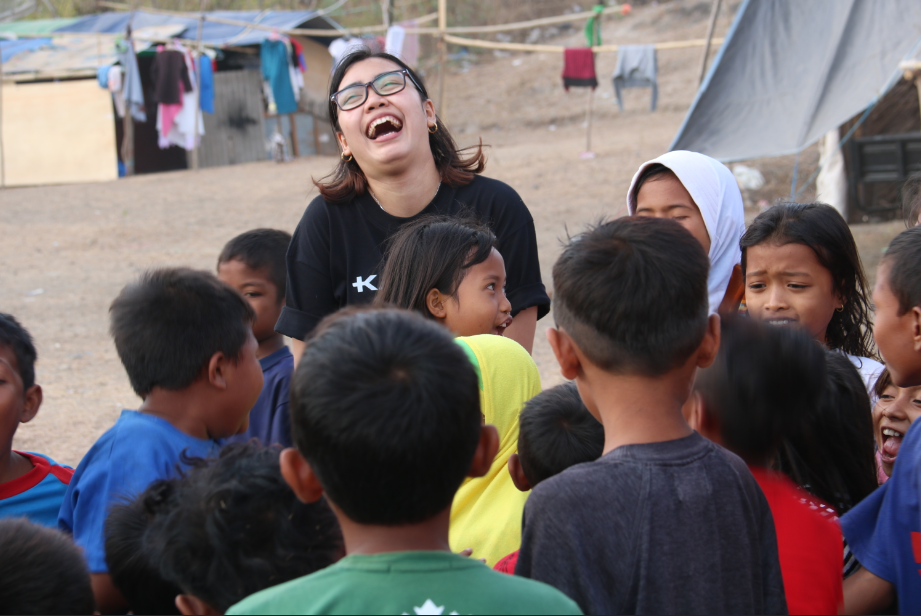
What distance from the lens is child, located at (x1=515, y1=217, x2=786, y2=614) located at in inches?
48.4

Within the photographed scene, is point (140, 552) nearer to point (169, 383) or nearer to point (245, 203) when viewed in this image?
point (169, 383)

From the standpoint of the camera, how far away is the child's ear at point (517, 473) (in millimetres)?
1677

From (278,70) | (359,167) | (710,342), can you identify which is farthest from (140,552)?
(278,70)

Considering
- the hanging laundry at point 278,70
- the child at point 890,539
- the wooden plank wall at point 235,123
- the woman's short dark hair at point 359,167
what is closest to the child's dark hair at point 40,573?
→ the child at point 890,539

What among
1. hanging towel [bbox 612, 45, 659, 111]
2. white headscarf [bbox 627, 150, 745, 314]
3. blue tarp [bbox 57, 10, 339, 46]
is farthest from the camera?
blue tarp [bbox 57, 10, 339, 46]

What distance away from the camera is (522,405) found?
1796mm

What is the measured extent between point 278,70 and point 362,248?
15378 mm

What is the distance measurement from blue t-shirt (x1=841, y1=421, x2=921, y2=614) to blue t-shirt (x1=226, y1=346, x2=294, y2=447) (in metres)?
1.67

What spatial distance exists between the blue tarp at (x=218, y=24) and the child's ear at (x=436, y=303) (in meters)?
15.5

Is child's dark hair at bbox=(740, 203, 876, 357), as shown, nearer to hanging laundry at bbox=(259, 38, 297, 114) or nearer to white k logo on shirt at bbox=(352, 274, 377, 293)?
white k logo on shirt at bbox=(352, 274, 377, 293)

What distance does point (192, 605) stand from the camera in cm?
135

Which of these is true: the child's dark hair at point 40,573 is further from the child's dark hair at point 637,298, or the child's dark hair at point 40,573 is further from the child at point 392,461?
the child's dark hair at point 637,298

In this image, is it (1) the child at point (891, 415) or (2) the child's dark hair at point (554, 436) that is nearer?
(2) the child's dark hair at point (554, 436)

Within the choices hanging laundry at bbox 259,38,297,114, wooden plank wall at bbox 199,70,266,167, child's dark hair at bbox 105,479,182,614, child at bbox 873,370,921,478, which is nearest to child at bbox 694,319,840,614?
child at bbox 873,370,921,478
